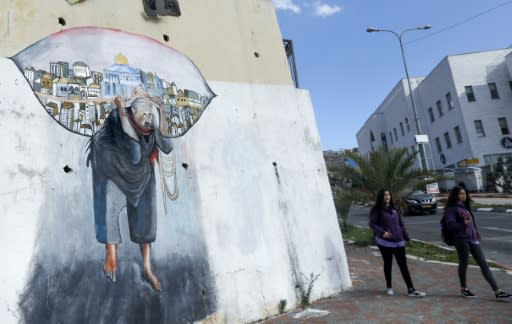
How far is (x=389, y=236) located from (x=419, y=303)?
964 millimetres

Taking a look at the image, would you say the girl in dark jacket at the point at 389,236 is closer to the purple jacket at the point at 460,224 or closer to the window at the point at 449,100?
the purple jacket at the point at 460,224

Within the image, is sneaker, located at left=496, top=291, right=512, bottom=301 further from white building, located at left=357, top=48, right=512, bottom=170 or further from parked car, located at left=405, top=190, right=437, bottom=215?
white building, located at left=357, top=48, right=512, bottom=170

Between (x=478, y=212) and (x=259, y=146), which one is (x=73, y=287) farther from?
(x=478, y=212)

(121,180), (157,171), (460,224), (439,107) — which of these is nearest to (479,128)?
(439,107)

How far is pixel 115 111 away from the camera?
182 inches

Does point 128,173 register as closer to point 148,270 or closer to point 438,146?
point 148,270

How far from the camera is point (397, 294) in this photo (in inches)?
221

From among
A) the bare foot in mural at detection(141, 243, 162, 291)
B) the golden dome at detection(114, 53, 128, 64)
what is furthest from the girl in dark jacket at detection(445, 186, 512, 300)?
the golden dome at detection(114, 53, 128, 64)

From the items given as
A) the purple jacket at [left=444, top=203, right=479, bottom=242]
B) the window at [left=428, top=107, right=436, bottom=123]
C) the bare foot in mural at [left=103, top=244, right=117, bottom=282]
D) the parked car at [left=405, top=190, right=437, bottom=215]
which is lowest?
the parked car at [left=405, top=190, right=437, bottom=215]

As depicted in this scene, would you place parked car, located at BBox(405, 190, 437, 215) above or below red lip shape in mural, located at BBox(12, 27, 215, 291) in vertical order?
below

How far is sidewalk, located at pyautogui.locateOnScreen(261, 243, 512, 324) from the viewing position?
443cm

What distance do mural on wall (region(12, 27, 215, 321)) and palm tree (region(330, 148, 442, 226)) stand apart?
6.77 m

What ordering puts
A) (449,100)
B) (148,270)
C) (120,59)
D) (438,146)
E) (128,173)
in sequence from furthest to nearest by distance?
1. (438,146)
2. (449,100)
3. (120,59)
4. (128,173)
5. (148,270)

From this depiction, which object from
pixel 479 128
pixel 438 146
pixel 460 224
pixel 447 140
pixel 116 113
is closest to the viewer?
pixel 116 113
